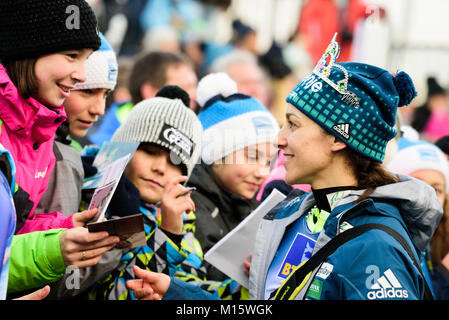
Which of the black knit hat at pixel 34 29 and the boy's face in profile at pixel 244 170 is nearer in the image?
the black knit hat at pixel 34 29

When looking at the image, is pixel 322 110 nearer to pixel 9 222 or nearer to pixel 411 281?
pixel 411 281

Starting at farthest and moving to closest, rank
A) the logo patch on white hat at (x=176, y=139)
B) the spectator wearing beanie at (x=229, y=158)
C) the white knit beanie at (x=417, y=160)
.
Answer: the white knit beanie at (x=417, y=160)
the spectator wearing beanie at (x=229, y=158)
the logo patch on white hat at (x=176, y=139)

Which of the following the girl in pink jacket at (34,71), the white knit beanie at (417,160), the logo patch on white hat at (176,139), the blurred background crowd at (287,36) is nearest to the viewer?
the girl in pink jacket at (34,71)

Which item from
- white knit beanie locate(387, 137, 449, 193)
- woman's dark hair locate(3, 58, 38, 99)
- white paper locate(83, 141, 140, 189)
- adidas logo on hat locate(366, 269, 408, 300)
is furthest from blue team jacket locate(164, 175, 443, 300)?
white knit beanie locate(387, 137, 449, 193)

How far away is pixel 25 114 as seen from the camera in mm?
2557

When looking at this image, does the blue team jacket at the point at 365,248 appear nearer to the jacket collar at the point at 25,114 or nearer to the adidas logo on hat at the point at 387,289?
the adidas logo on hat at the point at 387,289

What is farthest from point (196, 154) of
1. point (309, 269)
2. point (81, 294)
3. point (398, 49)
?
point (398, 49)

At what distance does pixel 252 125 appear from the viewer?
Answer: 4.33 meters

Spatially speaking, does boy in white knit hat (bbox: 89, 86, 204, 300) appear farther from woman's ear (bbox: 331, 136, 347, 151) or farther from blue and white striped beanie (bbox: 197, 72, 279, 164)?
woman's ear (bbox: 331, 136, 347, 151)

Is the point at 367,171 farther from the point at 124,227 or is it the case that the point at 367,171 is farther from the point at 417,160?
the point at 417,160

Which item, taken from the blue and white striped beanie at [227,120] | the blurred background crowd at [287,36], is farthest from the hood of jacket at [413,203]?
the blurred background crowd at [287,36]

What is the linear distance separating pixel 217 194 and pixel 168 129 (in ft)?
2.24

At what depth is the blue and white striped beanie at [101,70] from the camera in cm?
353

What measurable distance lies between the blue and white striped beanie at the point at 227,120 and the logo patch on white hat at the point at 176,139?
2.03 ft
